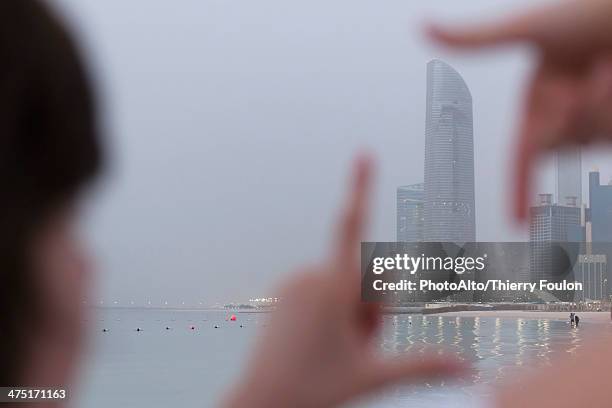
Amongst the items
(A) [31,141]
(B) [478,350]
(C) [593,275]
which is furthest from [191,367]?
(A) [31,141]

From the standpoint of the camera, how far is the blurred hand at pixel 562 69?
0.18 metres

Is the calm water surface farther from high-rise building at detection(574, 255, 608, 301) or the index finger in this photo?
high-rise building at detection(574, 255, 608, 301)

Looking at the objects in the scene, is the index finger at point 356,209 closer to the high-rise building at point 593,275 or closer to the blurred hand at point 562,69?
the blurred hand at point 562,69

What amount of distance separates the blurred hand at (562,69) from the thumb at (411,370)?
0.06 meters

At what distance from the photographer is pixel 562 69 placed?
0.60 feet

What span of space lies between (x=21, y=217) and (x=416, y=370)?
14 centimetres

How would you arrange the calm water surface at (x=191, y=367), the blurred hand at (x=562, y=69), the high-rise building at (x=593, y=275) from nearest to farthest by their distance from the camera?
the blurred hand at (x=562, y=69), the calm water surface at (x=191, y=367), the high-rise building at (x=593, y=275)

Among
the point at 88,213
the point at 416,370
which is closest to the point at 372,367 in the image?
the point at 416,370

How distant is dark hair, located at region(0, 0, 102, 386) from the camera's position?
0.81 feet

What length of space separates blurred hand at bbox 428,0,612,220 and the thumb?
60 millimetres

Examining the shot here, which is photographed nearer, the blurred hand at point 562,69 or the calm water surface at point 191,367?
the blurred hand at point 562,69

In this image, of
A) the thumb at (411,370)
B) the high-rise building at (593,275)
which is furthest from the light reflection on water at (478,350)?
the high-rise building at (593,275)

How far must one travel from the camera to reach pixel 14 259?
247 millimetres

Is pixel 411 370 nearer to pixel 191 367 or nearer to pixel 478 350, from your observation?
pixel 191 367
